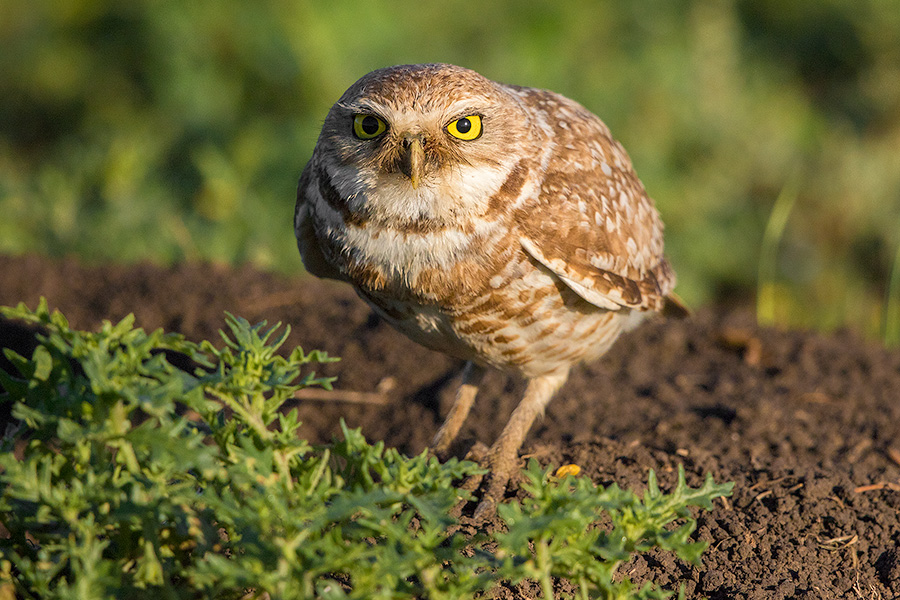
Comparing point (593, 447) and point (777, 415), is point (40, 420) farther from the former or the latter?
point (777, 415)

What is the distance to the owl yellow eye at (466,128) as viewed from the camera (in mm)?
3424

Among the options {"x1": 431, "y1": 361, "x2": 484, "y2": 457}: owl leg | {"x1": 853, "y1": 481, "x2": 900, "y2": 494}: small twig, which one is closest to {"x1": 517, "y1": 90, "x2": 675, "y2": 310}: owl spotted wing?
{"x1": 431, "y1": 361, "x2": 484, "y2": 457}: owl leg

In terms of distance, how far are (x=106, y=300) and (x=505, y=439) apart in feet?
8.54

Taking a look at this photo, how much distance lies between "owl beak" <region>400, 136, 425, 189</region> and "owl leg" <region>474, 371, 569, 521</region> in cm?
119

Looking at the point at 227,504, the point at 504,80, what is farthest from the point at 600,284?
the point at 504,80

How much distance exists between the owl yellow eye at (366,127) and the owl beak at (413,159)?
151 millimetres

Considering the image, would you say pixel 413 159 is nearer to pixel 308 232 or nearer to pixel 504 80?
pixel 308 232

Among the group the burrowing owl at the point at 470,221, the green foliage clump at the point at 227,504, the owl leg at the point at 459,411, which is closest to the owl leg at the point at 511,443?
the burrowing owl at the point at 470,221

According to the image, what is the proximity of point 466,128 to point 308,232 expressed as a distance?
0.93 metres

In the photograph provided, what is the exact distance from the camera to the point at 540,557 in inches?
84.0

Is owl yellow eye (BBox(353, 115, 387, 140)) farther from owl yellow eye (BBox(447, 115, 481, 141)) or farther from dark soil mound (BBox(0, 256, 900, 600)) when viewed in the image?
dark soil mound (BBox(0, 256, 900, 600))

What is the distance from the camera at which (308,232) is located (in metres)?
4.01

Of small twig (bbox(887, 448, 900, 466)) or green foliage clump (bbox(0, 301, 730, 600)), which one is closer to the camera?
green foliage clump (bbox(0, 301, 730, 600))

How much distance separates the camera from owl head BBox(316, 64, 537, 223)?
3.36 m
